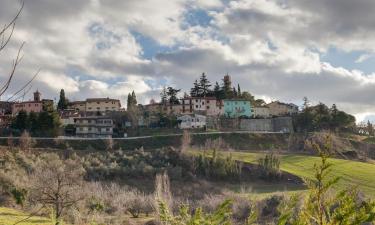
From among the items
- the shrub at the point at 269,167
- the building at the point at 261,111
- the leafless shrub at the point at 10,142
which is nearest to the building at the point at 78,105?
the leafless shrub at the point at 10,142

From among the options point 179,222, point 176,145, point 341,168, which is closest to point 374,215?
point 179,222

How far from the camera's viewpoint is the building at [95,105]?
110188 mm

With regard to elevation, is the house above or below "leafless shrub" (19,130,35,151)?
above

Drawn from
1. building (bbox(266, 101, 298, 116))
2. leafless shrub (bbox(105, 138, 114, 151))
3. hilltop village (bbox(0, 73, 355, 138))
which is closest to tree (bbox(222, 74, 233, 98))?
hilltop village (bbox(0, 73, 355, 138))

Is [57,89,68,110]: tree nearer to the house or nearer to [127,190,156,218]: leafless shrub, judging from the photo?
the house

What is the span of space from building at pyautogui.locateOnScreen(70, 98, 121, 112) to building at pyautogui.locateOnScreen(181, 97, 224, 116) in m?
16.2

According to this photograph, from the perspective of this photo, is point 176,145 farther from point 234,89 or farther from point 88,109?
point 234,89

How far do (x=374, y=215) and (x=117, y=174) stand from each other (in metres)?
61.6

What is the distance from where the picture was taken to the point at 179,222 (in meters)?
4.98

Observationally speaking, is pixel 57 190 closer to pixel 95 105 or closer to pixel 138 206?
pixel 138 206

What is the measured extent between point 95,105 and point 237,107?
1287 inches

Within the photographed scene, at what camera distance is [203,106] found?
357 ft

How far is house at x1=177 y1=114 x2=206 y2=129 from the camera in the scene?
96.1m

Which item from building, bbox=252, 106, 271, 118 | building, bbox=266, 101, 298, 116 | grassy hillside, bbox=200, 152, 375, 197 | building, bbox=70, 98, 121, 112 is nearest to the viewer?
grassy hillside, bbox=200, 152, 375, 197
